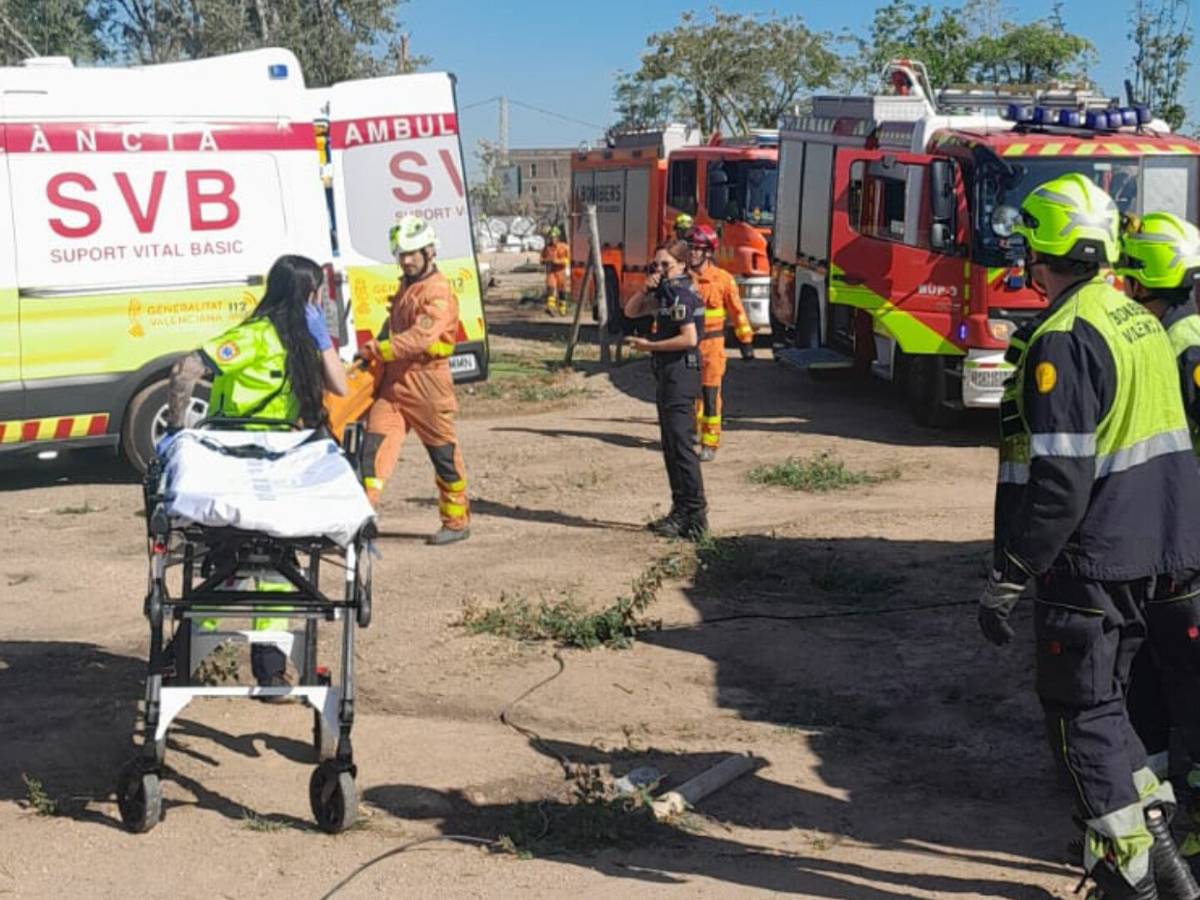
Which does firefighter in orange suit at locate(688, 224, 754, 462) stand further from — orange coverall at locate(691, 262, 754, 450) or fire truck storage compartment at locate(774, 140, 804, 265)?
fire truck storage compartment at locate(774, 140, 804, 265)

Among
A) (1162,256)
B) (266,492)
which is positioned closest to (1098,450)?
(1162,256)

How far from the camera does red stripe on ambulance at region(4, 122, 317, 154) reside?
10977 mm

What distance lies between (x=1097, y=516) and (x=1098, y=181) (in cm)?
957

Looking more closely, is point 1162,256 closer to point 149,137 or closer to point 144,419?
point 149,137

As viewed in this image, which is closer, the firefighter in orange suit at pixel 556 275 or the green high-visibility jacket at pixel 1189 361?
the green high-visibility jacket at pixel 1189 361

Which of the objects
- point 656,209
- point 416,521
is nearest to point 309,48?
point 656,209

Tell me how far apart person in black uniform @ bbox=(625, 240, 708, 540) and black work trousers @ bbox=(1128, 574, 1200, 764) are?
497cm

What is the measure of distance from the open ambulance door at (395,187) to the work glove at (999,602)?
28.4 feet

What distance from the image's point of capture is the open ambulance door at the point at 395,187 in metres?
12.6

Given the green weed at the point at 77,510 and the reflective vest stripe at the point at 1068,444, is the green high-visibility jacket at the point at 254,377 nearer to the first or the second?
the reflective vest stripe at the point at 1068,444

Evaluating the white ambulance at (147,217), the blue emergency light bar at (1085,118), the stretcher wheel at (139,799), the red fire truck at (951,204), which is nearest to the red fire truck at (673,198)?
the red fire truck at (951,204)

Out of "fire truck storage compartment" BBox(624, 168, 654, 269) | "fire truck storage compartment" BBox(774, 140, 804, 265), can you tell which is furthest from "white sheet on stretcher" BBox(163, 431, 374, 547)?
"fire truck storage compartment" BBox(624, 168, 654, 269)

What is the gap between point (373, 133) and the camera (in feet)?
41.6

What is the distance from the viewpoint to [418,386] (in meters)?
9.84
